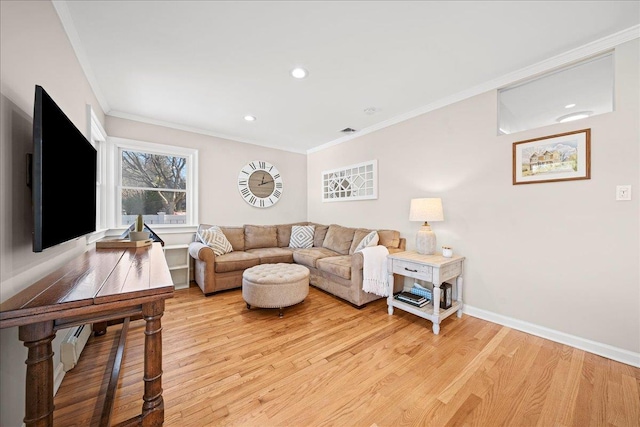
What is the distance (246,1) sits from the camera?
4.95ft

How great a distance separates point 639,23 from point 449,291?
2524mm

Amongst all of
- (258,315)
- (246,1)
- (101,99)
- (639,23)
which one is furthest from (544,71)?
(101,99)

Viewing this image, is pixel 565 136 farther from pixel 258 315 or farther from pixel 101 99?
pixel 101 99

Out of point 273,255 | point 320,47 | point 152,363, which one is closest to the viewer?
point 152,363

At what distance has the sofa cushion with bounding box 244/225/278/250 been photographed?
4.09m

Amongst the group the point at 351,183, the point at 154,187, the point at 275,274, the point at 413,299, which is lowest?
the point at 413,299

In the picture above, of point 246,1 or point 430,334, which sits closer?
point 246,1

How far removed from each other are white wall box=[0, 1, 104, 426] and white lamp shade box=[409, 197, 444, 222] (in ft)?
9.57

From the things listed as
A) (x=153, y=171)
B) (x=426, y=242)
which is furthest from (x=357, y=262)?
(x=153, y=171)

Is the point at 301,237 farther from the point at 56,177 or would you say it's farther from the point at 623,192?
the point at 623,192

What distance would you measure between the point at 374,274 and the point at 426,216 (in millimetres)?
871

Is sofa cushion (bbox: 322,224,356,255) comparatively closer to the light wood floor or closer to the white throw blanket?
the white throw blanket

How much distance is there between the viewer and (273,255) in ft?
12.1

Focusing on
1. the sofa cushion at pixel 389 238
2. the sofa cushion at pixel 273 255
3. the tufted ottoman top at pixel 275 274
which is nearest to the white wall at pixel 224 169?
the sofa cushion at pixel 273 255
